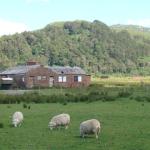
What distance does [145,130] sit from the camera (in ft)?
95.9

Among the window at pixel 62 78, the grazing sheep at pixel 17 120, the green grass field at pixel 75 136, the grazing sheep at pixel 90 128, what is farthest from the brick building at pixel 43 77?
the grazing sheep at pixel 90 128

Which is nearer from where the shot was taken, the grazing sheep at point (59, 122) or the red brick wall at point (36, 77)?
the grazing sheep at point (59, 122)

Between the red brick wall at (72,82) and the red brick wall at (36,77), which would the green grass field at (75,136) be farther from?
the red brick wall at (72,82)

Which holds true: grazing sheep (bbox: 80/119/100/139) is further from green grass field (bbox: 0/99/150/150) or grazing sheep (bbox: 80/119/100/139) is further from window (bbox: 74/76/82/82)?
window (bbox: 74/76/82/82)

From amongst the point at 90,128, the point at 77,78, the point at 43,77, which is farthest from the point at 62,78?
the point at 90,128

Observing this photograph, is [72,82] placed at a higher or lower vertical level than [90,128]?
higher

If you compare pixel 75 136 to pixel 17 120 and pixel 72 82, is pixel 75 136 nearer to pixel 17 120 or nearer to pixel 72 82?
pixel 17 120

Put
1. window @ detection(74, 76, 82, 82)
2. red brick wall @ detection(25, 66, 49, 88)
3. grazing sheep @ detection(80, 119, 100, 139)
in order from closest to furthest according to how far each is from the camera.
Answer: grazing sheep @ detection(80, 119, 100, 139) < red brick wall @ detection(25, 66, 49, 88) < window @ detection(74, 76, 82, 82)

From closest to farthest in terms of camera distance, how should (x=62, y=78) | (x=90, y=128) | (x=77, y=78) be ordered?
(x=90, y=128) < (x=62, y=78) < (x=77, y=78)

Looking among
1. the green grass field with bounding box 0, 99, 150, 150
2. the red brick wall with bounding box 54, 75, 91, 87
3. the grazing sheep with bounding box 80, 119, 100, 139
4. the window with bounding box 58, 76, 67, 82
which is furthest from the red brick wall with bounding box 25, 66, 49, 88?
the grazing sheep with bounding box 80, 119, 100, 139

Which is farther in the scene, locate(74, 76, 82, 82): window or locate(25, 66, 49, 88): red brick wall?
locate(74, 76, 82, 82): window

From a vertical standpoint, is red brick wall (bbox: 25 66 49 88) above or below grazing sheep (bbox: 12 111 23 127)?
above

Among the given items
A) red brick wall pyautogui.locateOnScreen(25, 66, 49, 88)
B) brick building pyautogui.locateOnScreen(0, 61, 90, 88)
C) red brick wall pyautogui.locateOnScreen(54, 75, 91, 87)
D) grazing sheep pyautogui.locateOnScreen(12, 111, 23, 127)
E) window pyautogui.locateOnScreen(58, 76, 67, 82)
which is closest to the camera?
grazing sheep pyautogui.locateOnScreen(12, 111, 23, 127)

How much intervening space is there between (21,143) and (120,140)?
5095 millimetres
